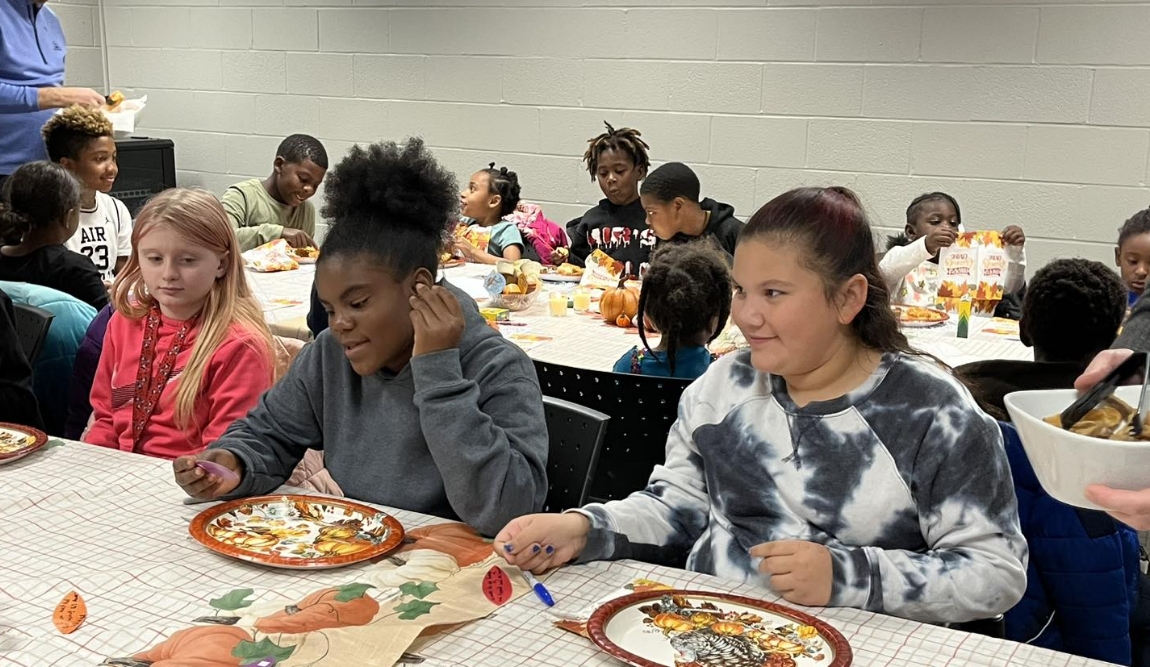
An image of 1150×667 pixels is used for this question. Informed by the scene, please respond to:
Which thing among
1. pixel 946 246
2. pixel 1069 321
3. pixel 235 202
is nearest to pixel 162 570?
pixel 1069 321

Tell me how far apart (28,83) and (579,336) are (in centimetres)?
315

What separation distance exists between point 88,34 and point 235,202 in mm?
2772

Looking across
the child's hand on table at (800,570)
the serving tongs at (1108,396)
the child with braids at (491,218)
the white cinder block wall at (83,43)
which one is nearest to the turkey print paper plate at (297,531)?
the child's hand on table at (800,570)

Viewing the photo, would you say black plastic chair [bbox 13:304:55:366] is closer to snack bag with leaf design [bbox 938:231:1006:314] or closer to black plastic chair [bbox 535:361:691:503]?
black plastic chair [bbox 535:361:691:503]

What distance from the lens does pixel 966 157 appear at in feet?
16.7

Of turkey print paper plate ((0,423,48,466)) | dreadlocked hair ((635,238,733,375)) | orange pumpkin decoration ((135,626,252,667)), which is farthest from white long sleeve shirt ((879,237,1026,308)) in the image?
orange pumpkin decoration ((135,626,252,667))

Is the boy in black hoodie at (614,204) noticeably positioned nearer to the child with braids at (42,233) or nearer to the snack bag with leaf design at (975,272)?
the snack bag with leaf design at (975,272)

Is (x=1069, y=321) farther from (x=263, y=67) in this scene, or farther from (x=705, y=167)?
(x=263, y=67)

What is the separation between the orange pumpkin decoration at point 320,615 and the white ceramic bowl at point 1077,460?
2.51 ft

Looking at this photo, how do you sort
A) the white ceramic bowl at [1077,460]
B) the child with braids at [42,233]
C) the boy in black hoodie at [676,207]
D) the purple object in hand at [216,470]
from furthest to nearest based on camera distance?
the boy in black hoodie at [676,207] → the child with braids at [42,233] → the purple object in hand at [216,470] → the white ceramic bowl at [1077,460]

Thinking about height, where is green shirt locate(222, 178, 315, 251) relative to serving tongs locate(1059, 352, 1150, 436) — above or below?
below

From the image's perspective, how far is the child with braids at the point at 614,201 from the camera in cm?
504

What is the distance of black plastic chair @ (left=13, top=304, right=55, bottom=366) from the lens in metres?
2.63

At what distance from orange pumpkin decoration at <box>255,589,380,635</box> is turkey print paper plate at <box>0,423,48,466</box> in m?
0.82
